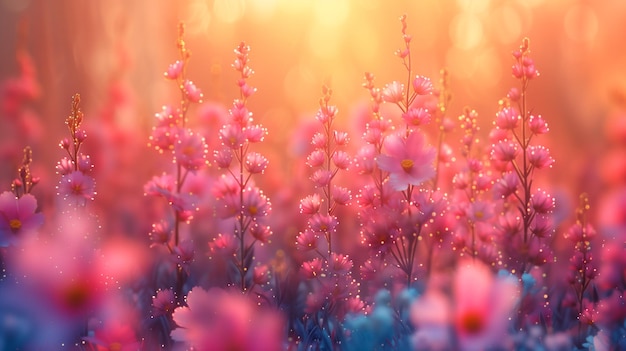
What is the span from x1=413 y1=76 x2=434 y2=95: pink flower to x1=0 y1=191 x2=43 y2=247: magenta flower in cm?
95

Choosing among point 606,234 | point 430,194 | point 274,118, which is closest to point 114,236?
point 430,194

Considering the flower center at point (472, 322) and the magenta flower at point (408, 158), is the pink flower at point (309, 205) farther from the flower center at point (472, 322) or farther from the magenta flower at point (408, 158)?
the flower center at point (472, 322)

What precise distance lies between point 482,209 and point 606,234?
3.08ft

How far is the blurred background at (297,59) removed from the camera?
139 inches

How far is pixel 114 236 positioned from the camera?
2641 mm

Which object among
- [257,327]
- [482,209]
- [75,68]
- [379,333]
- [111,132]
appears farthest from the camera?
[75,68]

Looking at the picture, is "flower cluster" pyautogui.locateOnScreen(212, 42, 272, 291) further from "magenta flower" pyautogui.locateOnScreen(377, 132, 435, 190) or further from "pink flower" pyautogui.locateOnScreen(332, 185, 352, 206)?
"magenta flower" pyautogui.locateOnScreen(377, 132, 435, 190)

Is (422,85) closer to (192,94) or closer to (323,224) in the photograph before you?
(323,224)

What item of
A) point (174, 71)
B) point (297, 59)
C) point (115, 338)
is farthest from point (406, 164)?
point (297, 59)

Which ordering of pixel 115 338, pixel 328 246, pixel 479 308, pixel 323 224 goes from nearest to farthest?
pixel 479 308 → pixel 115 338 → pixel 323 224 → pixel 328 246

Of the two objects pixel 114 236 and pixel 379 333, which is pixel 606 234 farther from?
pixel 114 236

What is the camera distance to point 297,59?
5.90m

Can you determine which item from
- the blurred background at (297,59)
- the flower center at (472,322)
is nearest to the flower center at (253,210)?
the flower center at (472,322)

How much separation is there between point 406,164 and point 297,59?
4317 mm
